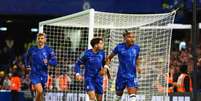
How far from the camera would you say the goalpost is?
51.8 feet

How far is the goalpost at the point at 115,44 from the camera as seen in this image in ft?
51.8

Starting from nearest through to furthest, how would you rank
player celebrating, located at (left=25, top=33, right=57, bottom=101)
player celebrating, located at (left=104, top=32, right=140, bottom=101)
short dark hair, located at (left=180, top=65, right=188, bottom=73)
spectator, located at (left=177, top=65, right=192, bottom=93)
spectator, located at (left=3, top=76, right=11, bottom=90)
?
player celebrating, located at (left=104, top=32, right=140, bottom=101) < player celebrating, located at (left=25, top=33, right=57, bottom=101) < spectator, located at (left=177, top=65, right=192, bottom=93) < short dark hair, located at (left=180, top=65, right=188, bottom=73) < spectator, located at (left=3, top=76, right=11, bottom=90)

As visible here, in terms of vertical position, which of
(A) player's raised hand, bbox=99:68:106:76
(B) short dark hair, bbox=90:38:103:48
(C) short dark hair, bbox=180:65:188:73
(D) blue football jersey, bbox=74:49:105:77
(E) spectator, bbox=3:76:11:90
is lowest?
(E) spectator, bbox=3:76:11:90

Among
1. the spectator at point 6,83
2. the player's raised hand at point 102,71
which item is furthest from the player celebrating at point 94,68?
the spectator at point 6,83

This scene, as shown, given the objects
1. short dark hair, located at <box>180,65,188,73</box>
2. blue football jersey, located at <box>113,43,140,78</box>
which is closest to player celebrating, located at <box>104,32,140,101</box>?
blue football jersey, located at <box>113,43,140,78</box>

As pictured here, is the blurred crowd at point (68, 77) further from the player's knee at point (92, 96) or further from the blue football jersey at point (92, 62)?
the player's knee at point (92, 96)

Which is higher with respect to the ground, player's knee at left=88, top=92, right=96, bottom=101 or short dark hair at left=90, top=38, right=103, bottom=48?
short dark hair at left=90, top=38, right=103, bottom=48

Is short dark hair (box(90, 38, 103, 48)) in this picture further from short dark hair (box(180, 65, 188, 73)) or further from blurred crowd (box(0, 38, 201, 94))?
short dark hair (box(180, 65, 188, 73))

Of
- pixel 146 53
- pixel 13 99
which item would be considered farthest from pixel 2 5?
pixel 146 53

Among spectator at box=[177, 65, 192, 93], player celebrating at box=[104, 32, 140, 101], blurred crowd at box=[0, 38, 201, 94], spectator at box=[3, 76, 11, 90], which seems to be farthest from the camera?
spectator at box=[3, 76, 11, 90]

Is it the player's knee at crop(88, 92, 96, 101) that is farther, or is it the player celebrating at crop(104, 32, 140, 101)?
the player celebrating at crop(104, 32, 140, 101)

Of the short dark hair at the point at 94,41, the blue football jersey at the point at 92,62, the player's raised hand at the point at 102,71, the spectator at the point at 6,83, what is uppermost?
the short dark hair at the point at 94,41

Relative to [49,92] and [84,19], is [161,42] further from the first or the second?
[49,92]

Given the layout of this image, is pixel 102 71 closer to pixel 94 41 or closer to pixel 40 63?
pixel 94 41
